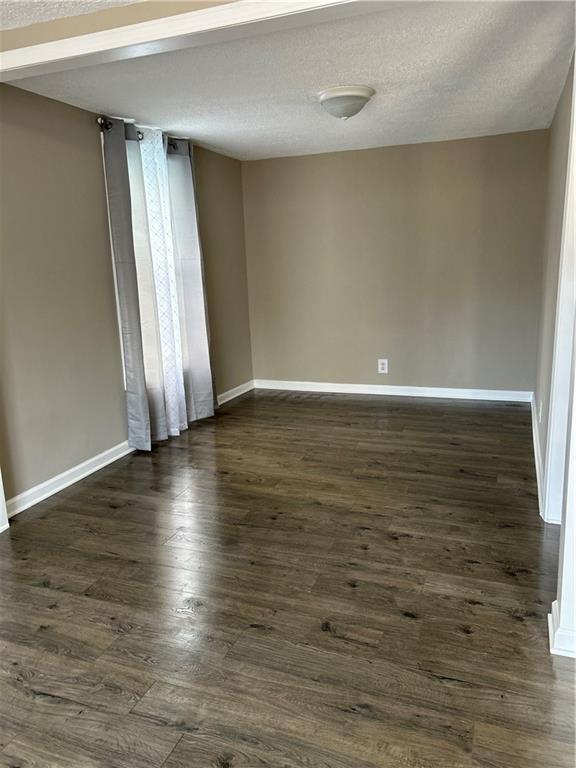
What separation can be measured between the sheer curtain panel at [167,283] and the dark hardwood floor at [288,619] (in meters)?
0.71

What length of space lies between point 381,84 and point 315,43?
2.44 feet

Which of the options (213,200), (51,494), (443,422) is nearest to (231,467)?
(51,494)

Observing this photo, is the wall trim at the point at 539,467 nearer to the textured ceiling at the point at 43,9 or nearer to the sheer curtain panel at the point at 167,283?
the sheer curtain panel at the point at 167,283

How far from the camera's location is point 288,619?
7.13 feet

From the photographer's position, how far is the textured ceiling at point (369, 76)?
233 centimetres

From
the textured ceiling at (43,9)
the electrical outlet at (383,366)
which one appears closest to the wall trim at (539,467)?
the electrical outlet at (383,366)

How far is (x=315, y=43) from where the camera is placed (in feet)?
8.17

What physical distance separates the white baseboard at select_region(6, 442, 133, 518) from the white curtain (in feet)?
1.20

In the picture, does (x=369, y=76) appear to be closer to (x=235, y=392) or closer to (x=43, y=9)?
(x=43, y=9)

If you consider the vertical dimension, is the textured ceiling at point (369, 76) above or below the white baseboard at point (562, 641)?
above

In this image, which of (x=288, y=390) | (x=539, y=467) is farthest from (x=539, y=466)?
(x=288, y=390)

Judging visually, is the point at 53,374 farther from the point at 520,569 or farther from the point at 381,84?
the point at 520,569

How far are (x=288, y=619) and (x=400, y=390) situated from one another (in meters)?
3.46

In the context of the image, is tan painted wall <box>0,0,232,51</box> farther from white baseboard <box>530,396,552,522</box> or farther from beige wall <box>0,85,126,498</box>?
white baseboard <box>530,396,552,522</box>
